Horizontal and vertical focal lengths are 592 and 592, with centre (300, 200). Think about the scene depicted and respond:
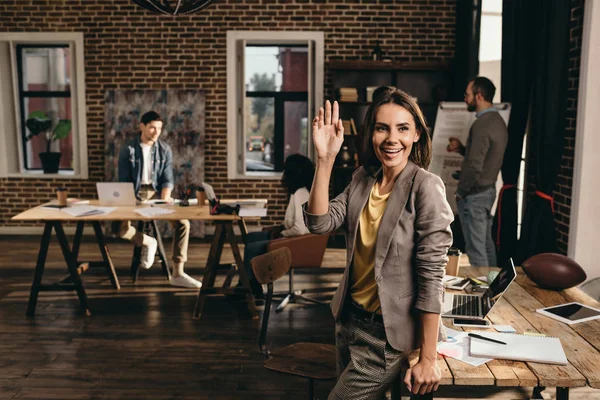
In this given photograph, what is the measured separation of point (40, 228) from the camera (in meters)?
7.74

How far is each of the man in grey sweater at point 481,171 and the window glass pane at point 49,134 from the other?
5327mm

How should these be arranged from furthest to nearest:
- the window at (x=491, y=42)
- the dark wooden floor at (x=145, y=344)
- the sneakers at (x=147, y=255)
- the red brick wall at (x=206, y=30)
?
the red brick wall at (x=206, y=30), the window at (x=491, y=42), the sneakers at (x=147, y=255), the dark wooden floor at (x=145, y=344)

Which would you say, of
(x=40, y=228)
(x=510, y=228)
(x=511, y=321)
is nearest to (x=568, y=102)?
(x=510, y=228)

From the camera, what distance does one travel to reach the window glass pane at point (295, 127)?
769 centimetres

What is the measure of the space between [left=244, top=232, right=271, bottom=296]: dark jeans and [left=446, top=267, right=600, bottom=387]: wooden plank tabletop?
2.14 m

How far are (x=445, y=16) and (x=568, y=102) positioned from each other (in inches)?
131

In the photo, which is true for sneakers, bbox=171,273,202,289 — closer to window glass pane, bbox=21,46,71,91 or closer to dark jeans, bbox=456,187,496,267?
dark jeans, bbox=456,187,496,267

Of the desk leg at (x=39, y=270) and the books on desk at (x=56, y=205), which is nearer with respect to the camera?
the desk leg at (x=39, y=270)

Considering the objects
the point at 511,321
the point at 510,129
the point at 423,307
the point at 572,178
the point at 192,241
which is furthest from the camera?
the point at 192,241

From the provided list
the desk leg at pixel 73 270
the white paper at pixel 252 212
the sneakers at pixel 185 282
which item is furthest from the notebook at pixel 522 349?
the sneakers at pixel 185 282

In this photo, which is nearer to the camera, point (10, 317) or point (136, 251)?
point (10, 317)

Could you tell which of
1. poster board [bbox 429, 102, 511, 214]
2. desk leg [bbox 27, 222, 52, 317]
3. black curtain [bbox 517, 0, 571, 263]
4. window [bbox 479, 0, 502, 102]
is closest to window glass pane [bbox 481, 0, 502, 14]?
window [bbox 479, 0, 502, 102]

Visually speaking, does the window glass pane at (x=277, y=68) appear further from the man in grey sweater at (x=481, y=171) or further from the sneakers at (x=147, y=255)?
the man in grey sweater at (x=481, y=171)

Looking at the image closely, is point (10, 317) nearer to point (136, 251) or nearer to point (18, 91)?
point (136, 251)
